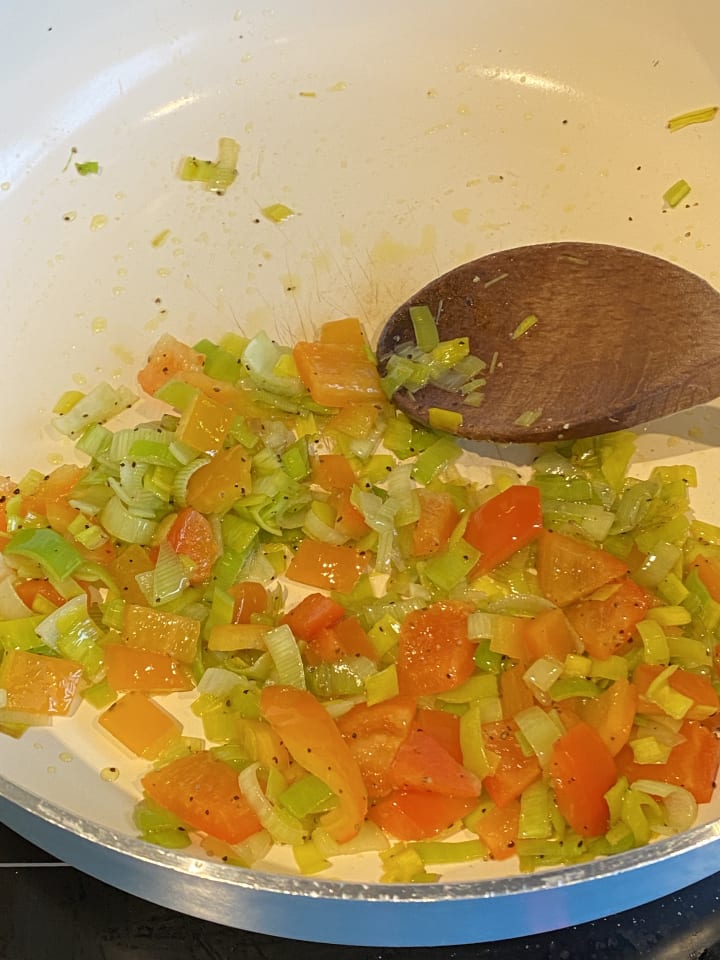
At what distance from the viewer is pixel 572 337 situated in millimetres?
1381

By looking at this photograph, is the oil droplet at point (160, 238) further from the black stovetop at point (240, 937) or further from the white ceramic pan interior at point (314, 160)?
the black stovetop at point (240, 937)

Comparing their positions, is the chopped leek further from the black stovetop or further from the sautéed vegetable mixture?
the black stovetop

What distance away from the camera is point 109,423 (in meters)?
1.43

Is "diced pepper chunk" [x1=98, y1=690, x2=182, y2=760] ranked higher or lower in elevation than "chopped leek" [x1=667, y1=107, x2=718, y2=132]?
lower

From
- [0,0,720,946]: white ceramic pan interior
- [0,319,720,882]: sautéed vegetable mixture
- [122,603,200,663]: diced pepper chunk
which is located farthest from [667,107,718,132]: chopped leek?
[122,603,200,663]: diced pepper chunk

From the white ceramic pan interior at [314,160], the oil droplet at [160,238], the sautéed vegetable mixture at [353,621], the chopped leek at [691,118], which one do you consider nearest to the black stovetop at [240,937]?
the sautéed vegetable mixture at [353,621]

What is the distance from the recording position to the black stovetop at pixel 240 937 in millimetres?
1082

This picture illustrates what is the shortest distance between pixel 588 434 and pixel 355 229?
55cm

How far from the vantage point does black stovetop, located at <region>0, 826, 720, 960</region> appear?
1082 mm

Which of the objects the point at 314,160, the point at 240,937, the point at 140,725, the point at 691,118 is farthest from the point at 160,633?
the point at 691,118

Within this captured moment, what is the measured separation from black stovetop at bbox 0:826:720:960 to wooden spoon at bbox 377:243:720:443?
650 mm

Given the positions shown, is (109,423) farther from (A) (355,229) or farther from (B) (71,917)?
(B) (71,917)

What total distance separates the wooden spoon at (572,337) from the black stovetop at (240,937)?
650mm

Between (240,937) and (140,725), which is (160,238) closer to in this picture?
(140,725)
